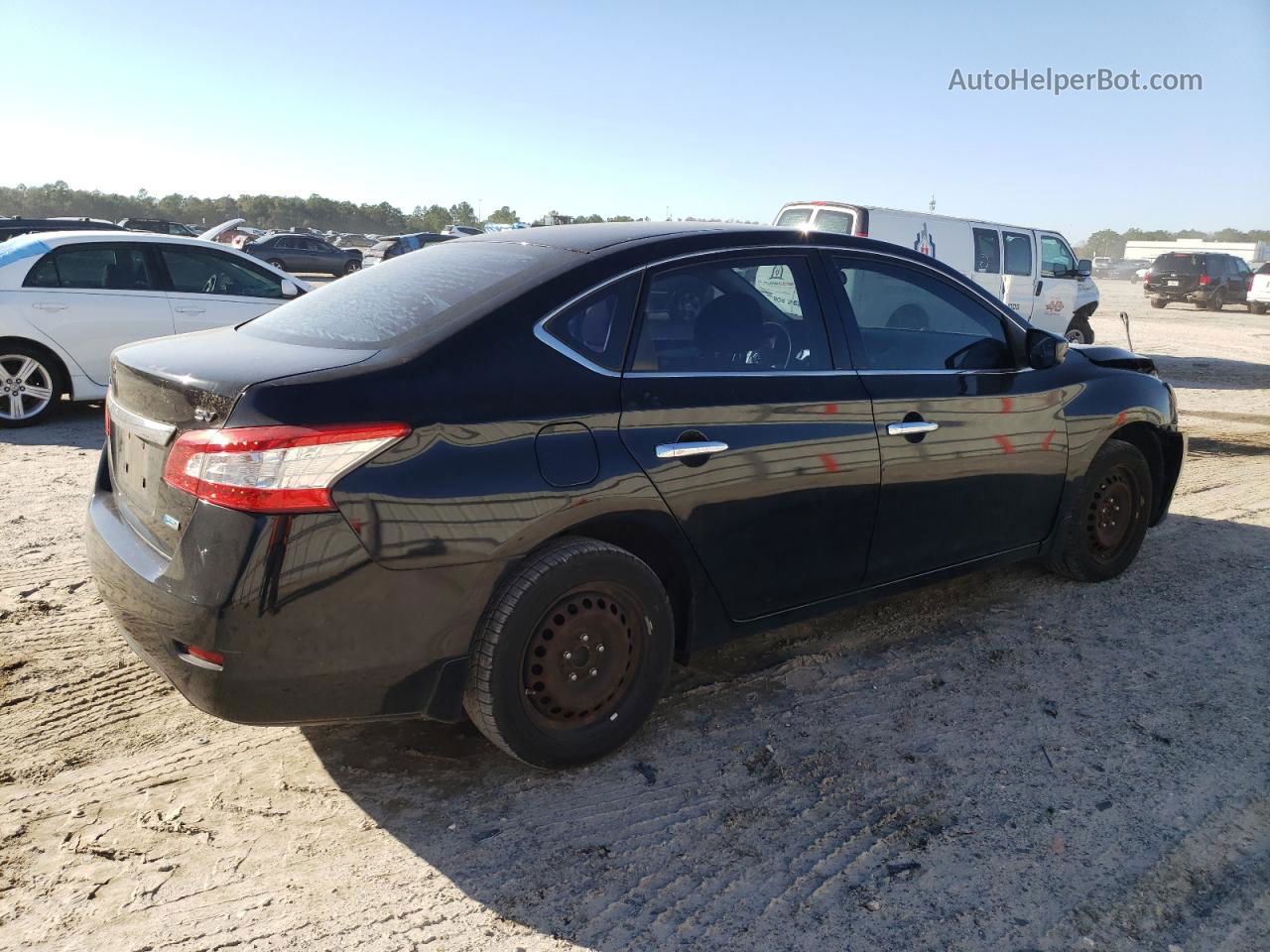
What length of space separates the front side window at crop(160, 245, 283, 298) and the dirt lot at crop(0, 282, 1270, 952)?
5071mm

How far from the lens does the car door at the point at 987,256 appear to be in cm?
1376

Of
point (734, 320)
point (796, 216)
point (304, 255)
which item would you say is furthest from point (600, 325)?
point (304, 255)

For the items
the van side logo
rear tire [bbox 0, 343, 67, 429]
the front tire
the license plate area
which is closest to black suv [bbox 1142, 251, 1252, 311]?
the van side logo

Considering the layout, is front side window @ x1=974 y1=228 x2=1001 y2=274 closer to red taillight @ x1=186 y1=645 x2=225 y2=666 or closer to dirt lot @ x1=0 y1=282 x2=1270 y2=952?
dirt lot @ x1=0 y1=282 x2=1270 y2=952

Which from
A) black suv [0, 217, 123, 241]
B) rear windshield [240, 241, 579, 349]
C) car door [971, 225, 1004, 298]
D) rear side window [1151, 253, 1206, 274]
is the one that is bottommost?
rear windshield [240, 241, 579, 349]

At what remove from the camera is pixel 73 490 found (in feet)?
20.6

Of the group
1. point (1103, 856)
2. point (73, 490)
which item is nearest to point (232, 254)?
point (73, 490)

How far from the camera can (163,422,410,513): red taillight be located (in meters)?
2.55

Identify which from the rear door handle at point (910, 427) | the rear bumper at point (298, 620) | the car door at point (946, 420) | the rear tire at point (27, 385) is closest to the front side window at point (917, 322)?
the car door at point (946, 420)

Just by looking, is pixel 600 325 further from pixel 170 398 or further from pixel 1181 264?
pixel 1181 264

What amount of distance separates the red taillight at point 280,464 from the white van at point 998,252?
9.55 metres

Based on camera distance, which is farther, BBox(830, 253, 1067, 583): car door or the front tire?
BBox(830, 253, 1067, 583): car door

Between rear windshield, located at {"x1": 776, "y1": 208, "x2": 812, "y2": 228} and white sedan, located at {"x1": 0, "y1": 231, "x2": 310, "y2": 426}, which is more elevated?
rear windshield, located at {"x1": 776, "y1": 208, "x2": 812, "y2": 228}

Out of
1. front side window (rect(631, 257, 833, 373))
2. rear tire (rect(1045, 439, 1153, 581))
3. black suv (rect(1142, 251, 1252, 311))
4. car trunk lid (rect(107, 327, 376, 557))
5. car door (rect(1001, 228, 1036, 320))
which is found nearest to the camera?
car trunk lid (rect(107, 327, 376, 557))
